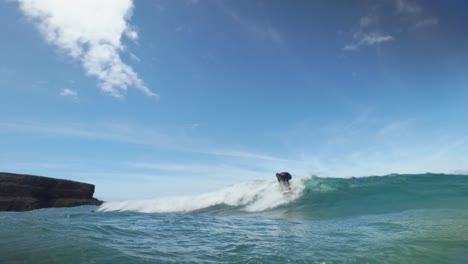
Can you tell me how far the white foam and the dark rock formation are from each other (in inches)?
1058

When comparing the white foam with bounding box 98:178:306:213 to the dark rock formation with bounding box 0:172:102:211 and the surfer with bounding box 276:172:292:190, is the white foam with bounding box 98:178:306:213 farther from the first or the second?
the dark rock formation with bounding box 0:172:102:211

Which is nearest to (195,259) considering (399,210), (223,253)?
(223,253)

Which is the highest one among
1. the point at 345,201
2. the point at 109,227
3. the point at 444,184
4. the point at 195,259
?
the point at 444,184

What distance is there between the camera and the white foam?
16427 millimetres

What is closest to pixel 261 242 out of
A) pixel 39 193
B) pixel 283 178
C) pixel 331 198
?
pixel 331 198

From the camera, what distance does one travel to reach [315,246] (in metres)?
6.12

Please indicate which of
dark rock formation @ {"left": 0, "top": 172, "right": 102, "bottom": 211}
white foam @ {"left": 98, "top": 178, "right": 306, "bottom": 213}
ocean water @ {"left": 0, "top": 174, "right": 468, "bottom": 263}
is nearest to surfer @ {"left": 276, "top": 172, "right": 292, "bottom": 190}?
white foam @ {"left": 98, "top": 178, "right": 306, "bottom": 213}

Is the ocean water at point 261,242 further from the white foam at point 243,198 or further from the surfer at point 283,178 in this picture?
the surfer at point 283,178

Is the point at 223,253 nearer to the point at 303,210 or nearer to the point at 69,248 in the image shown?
the point at 69,248

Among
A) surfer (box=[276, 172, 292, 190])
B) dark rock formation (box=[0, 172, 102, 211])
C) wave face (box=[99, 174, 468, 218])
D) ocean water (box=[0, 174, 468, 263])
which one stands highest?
dark rock formation (box=[0, 172, 102, 211])

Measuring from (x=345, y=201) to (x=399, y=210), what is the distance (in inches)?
112

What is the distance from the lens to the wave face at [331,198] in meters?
13.0

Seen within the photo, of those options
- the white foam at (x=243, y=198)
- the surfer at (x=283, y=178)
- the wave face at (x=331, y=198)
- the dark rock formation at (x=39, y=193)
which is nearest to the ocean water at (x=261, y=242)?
the wave face at (x=331, y=198)

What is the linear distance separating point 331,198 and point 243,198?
535cm
